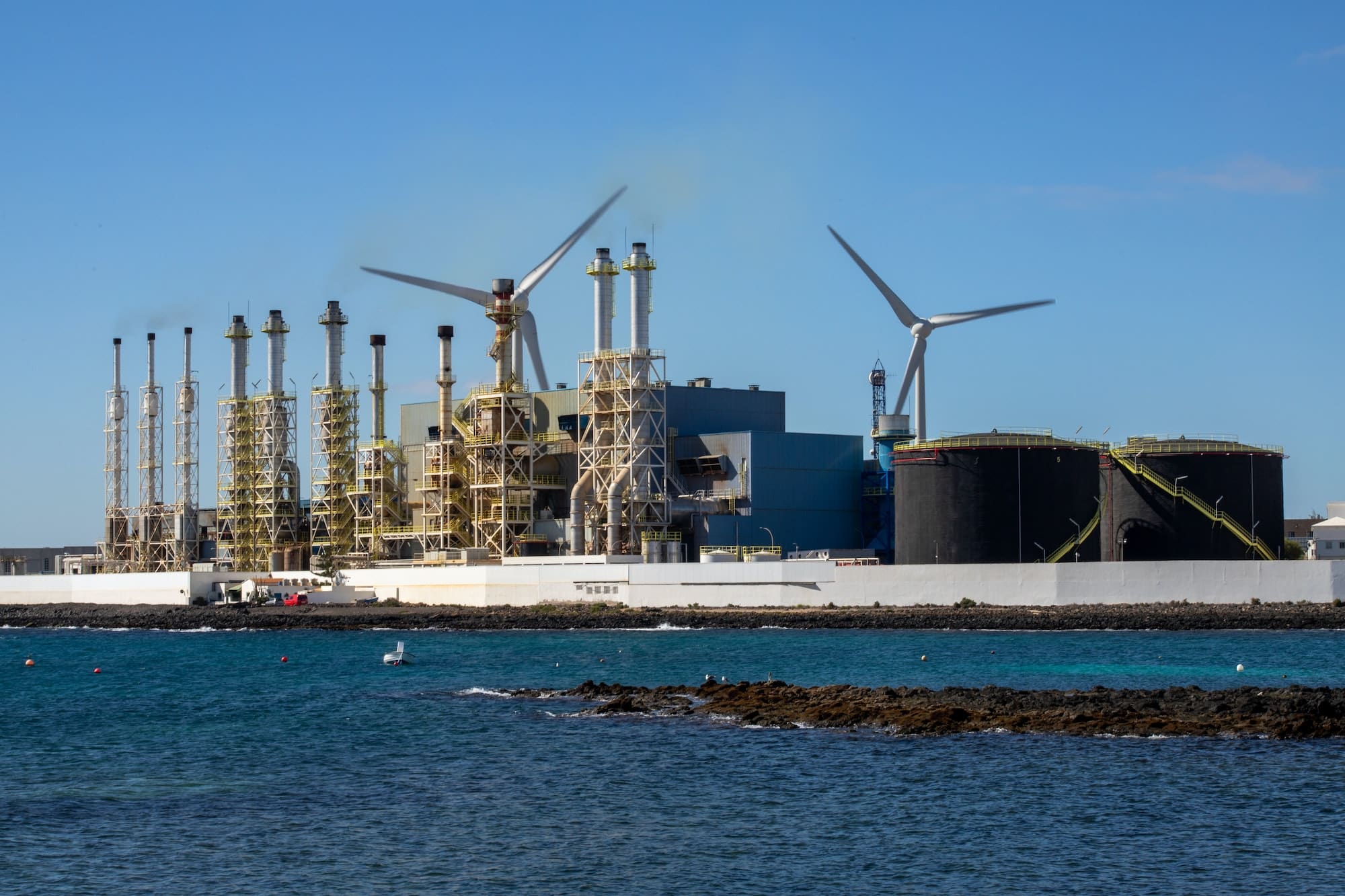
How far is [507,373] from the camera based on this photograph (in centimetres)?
11125

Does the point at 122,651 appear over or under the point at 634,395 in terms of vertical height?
under

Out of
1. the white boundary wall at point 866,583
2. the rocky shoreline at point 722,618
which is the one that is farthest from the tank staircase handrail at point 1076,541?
the rocky shoreline at point 722,618

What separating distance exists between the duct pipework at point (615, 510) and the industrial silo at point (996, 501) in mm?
17397

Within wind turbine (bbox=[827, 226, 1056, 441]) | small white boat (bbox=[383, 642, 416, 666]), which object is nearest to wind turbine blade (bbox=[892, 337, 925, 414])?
wind turbine (bbox=[827, 226, 1056, 441])

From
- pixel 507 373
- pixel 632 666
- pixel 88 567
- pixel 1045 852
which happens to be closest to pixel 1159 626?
pixel 632 666

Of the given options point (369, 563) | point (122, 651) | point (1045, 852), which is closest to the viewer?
point (1045, 852)

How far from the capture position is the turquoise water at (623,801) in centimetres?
3075

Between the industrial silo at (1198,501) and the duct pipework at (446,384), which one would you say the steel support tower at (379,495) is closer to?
the duct pipework at (446,384)

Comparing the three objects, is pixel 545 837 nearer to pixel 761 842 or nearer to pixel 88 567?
pixel 761 842

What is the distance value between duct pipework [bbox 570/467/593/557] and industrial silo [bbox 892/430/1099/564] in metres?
20.8

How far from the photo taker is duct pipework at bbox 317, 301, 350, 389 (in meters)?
123

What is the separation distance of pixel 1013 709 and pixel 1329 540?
277ft

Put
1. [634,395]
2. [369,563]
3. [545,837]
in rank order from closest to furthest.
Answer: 1. [545,837]
2. [634,395]
3. [369,563]

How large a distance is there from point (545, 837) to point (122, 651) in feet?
205
